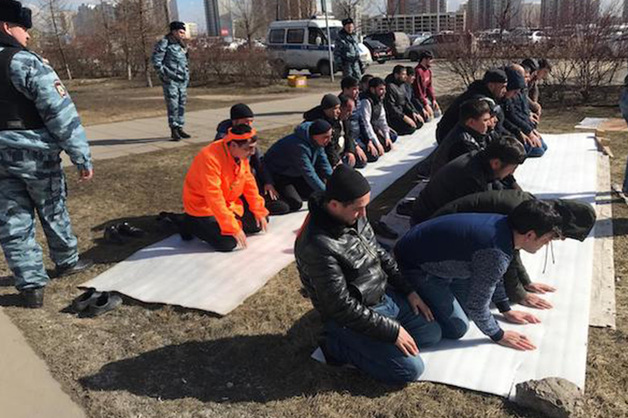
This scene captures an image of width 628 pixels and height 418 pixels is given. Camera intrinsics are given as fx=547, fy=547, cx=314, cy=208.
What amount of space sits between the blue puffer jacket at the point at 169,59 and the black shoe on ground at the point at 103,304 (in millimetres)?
5645

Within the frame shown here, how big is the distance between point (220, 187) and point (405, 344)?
2.23 meters

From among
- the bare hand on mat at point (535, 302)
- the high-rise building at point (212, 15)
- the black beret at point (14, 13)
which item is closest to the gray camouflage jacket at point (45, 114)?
the black beret at point (14, 13)

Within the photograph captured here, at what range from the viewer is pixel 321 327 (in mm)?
3318

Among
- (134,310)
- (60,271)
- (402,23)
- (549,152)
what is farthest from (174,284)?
(402,23)

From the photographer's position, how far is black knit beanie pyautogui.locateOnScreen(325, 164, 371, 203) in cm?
248

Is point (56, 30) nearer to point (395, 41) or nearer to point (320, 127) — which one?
point (395, 41)

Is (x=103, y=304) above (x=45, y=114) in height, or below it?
below

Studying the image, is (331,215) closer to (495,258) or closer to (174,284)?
(495,258)

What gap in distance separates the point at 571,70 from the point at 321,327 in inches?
409

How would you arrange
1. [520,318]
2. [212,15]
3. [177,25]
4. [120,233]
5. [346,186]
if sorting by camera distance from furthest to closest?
1. [212,15]
2. [177,25]
3. [120,233]
4. [520,318]
5. [346,186]

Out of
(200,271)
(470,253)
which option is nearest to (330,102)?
(200,271)

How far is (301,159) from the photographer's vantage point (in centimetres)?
506

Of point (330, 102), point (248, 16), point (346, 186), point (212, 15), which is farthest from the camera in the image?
point (212, 15)

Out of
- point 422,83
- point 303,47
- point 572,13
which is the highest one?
point 572,13
